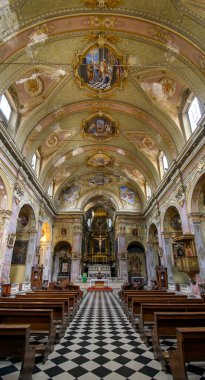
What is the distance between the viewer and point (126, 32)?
9.84m

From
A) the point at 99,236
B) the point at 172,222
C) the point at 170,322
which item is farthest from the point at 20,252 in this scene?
the point at 99,236

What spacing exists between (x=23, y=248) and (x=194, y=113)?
46.7 feet

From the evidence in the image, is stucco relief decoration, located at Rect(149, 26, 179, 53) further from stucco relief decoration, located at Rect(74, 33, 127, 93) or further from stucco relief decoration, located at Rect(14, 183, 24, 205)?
stucco relief decoration, located at Rect(14, 183, 24, 205)

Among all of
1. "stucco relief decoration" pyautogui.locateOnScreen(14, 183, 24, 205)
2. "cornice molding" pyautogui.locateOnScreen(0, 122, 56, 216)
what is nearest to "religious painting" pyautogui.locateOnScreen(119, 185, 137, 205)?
"cornice molding" pyautogui.locateOnScreen(0, 122, 56, 216)

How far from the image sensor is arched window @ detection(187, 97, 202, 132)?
11461mm

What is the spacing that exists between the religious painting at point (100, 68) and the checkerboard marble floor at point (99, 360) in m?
11.4

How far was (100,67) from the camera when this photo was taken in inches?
451

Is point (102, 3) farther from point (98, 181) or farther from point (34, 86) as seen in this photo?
point (98, 181)

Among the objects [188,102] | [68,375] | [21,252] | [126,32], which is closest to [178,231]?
[188,102]

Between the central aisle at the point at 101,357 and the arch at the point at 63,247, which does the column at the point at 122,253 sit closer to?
the arch at the point at 63,247

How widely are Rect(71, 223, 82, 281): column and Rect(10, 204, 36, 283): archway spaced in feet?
26.8

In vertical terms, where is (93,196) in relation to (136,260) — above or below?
above

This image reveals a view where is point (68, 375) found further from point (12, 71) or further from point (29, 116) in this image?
point (29, 116)

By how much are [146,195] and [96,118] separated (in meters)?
10.3
